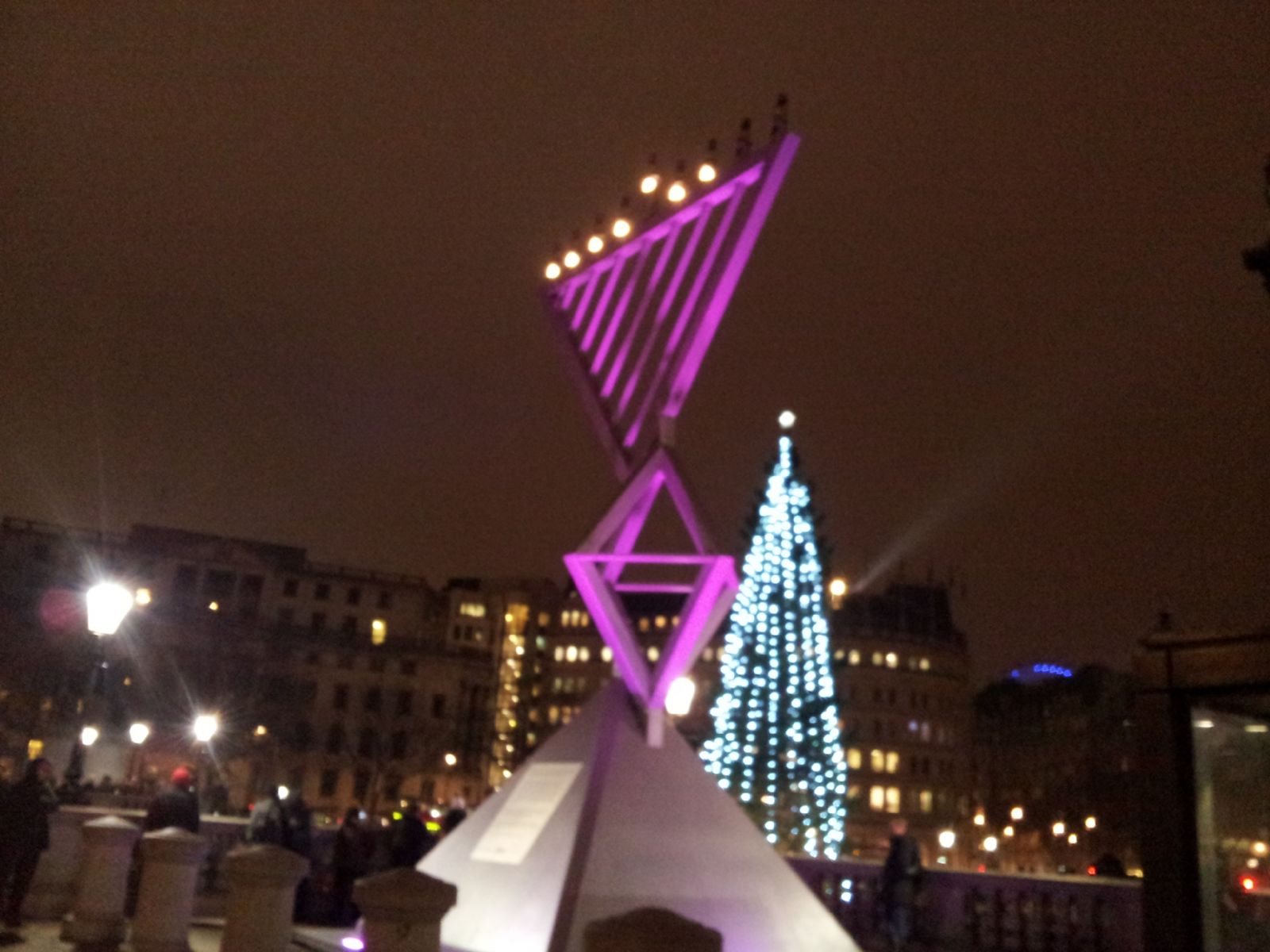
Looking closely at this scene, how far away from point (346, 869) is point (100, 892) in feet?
12.0

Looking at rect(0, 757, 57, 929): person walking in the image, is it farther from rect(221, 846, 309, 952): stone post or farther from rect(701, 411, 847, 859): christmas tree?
rect(701, 411, 847, 859): christmas tree

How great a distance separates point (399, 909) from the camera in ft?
24.8

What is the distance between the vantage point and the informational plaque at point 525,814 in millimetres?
10688

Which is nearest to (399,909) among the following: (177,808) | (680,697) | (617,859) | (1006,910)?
(617,859)

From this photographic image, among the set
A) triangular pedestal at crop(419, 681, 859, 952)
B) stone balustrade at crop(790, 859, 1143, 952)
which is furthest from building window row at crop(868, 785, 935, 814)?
triangular pedestal at crop(419, 681, 859, 952)

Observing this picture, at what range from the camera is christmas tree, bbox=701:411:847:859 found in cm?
3219

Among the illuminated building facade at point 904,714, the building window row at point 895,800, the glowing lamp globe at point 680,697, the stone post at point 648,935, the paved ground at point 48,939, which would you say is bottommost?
the paved ground at point 48,939

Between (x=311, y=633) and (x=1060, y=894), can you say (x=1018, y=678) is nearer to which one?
(x=311, y=633)

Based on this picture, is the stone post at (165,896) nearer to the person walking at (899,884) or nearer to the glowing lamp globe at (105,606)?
the glowing lamp globe at (105,606)

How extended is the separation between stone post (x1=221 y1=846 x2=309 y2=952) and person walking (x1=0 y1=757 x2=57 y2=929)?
3215 millimetres

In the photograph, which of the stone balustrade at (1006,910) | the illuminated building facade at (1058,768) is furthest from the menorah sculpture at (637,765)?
the illuminated building facade at (1058,768)

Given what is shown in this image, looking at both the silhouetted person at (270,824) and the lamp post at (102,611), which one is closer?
the silhouetted person at (270,824)

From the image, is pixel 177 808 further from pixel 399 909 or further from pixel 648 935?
pixel 648 935

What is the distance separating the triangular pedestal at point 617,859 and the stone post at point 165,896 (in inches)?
85.3
